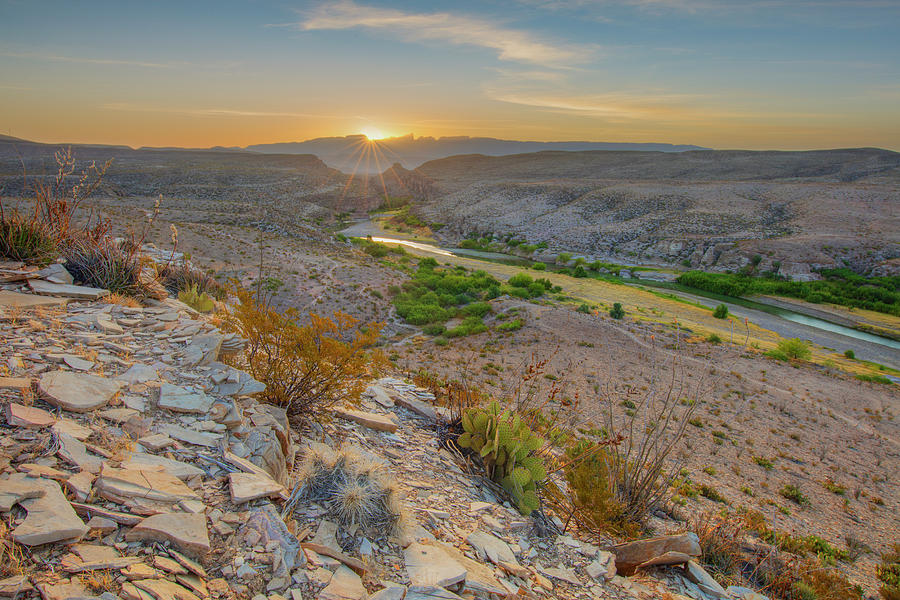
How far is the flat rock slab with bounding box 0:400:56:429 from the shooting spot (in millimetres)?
2887

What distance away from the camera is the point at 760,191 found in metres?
60.4

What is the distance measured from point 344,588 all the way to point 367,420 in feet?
9.21

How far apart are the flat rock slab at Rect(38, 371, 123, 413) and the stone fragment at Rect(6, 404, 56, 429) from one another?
15 centimetres

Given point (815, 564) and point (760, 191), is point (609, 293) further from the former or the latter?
point (760, 191)

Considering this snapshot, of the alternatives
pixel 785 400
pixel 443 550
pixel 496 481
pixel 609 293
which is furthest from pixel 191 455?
pixel 609 293

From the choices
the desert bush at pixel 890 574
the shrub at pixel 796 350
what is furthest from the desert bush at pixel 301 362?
the shrub at pixel 796 350

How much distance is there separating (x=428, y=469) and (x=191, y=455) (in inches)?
97.7

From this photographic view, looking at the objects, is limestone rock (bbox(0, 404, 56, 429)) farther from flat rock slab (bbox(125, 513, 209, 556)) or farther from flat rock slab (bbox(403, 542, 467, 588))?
flat rock slab (bbox(403, 542, 467, 588))

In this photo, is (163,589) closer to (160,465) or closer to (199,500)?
(199,500)

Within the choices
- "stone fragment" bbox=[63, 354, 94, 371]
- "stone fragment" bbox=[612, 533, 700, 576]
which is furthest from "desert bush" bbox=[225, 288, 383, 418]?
"stone fragment" bbox=[612, 533, 700, 576]

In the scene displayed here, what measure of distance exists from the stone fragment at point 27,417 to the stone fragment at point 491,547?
3.24 metres

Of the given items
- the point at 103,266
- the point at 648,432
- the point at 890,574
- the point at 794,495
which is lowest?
the point at 794,495

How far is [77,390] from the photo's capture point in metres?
3.40

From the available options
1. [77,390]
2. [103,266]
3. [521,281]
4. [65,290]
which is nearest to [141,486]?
[77,390]
